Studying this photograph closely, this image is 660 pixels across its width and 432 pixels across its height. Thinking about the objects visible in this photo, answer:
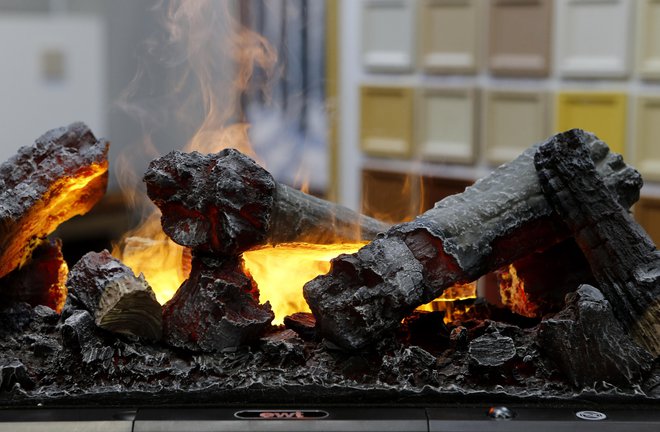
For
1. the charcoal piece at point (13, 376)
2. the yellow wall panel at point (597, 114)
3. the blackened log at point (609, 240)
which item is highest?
the yellow wall panel at point (597, 114)

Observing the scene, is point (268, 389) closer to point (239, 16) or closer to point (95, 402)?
point (95, 402)

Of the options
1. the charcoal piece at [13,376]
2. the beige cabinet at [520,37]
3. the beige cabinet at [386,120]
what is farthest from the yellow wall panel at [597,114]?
the charcoal piece at [13,376]

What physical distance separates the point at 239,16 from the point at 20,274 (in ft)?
5.25

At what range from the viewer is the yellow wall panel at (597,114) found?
258 centimetres

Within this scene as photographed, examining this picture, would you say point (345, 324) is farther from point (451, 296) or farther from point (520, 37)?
point (520, 37)

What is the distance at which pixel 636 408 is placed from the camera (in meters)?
1.29

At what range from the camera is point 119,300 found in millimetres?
1342

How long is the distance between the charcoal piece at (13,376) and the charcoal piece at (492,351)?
2.05 ft

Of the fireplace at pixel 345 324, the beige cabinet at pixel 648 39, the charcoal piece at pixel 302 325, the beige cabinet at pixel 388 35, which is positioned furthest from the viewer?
the beige cabinet at pixel 388 35

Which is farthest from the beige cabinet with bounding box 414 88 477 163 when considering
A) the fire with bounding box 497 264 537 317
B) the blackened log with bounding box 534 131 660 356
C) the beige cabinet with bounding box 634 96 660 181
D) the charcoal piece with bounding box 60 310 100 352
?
the charcoal piece with bounding box 60 310 100 352

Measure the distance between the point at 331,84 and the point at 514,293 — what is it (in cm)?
160

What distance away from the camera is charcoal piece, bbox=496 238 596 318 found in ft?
5.02

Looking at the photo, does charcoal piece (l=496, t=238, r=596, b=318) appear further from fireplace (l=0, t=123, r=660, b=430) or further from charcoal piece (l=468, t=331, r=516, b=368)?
charcoal piece (l=468, t=331, r=516, b=368)

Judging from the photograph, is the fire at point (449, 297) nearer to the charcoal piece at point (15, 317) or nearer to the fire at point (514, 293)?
the fire at point (514, 293)
